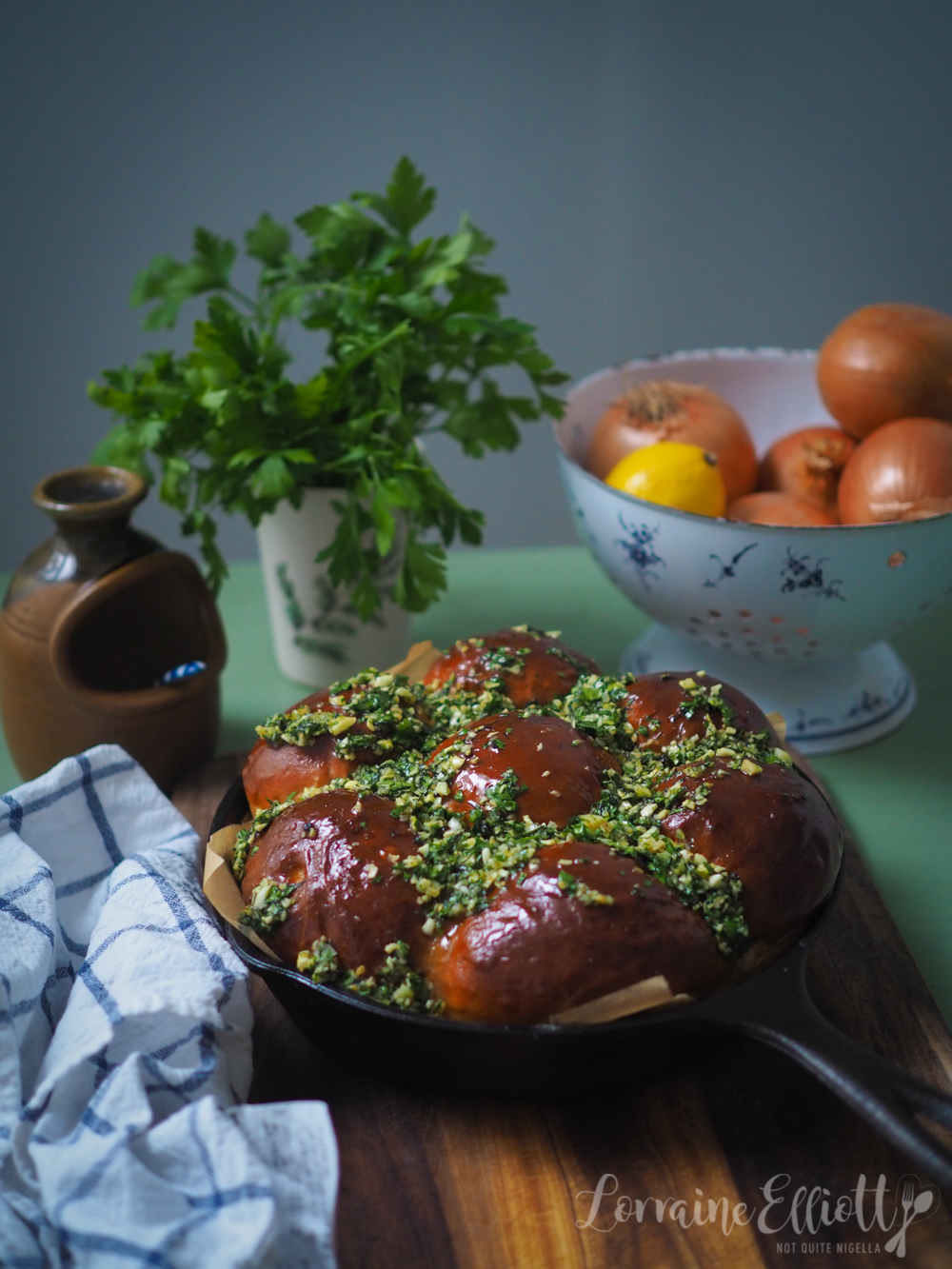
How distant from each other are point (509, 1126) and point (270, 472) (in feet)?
2.28

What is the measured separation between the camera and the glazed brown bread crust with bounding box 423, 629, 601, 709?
104 centimetres

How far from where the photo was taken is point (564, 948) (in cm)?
73

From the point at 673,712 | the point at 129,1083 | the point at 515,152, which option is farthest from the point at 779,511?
the point at 515,152

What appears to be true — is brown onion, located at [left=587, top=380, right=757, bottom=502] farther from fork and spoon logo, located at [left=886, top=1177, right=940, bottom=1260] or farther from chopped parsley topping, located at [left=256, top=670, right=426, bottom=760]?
fork and spoon logo, located at [left=886, top=1177, right=940, bottom=1260]

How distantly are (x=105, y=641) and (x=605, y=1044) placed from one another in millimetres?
723

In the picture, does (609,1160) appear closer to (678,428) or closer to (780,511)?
(780,511)

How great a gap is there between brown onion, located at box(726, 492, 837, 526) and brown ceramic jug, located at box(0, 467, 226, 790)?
0.63 metres

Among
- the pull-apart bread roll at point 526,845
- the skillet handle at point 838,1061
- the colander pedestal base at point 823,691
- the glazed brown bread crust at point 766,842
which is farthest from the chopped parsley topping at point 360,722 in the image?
the colander pedestal base at point 823,691

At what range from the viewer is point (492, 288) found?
→ 1269 mm

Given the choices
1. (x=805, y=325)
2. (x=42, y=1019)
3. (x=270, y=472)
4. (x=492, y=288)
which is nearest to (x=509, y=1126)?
(x=42, y=1019)

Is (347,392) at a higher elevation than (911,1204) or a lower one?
higher

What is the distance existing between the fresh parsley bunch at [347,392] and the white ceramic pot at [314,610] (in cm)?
3

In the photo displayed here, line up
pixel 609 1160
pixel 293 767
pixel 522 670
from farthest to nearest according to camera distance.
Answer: pixel 522 670, pixel 293 767, pixel 609 1160

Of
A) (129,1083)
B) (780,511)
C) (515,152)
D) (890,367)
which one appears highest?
(515,152)
